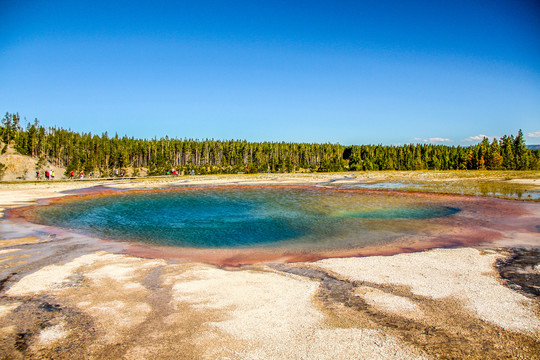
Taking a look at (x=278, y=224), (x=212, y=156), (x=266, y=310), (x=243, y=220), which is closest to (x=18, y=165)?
(x=212, y=156)

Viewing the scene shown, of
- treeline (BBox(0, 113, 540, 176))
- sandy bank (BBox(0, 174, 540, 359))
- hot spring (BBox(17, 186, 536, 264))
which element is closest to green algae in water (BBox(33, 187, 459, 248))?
hot spring (BBox(17, 186, 536, 264))

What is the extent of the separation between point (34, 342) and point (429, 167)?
419ft

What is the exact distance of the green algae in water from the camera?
15578 mm

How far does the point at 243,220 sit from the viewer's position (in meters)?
20.9

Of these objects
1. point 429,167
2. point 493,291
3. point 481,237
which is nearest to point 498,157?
point 429,167

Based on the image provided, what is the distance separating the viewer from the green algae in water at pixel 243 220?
15.6 m

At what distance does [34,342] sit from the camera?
5.85 meters

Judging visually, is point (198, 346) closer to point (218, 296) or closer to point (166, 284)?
point (218, 296)

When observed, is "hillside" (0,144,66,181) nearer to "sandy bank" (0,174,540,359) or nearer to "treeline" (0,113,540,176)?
"treeline" (0,113,540,176)

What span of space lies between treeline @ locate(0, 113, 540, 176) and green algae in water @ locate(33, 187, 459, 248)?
49.6 m

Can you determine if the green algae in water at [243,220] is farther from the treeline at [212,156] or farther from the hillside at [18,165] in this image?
the hillside at [18,165]

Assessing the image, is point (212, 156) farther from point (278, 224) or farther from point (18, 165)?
point (278, 224)

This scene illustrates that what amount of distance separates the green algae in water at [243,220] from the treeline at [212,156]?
49.6m

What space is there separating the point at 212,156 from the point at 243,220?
407ft
